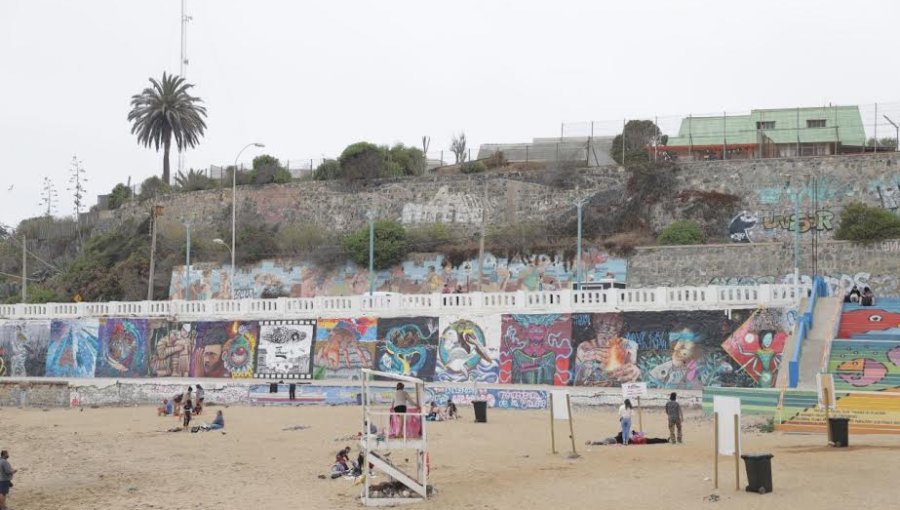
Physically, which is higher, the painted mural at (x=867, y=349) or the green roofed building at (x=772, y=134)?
the green roofed building at (x=772, y=134)

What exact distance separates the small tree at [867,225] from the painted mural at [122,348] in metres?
→ 30.9

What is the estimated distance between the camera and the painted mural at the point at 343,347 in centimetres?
4372

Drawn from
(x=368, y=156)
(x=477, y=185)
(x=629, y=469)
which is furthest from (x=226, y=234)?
(x=629, y=469)

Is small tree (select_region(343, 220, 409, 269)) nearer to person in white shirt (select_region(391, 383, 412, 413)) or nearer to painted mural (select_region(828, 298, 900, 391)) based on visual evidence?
painted mural (select_region(828, 298, 900, 391))

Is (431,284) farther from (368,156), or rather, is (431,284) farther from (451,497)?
(451,497)

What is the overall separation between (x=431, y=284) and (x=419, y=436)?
35.5m

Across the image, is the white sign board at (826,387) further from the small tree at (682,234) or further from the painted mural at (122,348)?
the painted mural at (122,348)

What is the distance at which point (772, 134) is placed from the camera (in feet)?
196

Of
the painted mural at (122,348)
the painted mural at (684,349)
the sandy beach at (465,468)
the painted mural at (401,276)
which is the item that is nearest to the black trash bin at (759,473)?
the sandy beach at (465,468)

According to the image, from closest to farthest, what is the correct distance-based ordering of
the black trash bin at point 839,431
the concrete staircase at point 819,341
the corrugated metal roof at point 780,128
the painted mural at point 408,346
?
the black trash bin at point 839,431 → the concrete staircase at point 819,341 → the painted mural at point 408,346 → the corrugated metal roof at point 780,128

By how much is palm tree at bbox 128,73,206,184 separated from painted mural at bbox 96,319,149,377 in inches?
1083

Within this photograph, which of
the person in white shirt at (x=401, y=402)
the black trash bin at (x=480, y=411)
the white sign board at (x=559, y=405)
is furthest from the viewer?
the black trash bin at (x=480, y=411)

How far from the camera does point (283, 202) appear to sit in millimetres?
65812

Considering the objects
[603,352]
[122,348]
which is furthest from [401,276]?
[603,352]
